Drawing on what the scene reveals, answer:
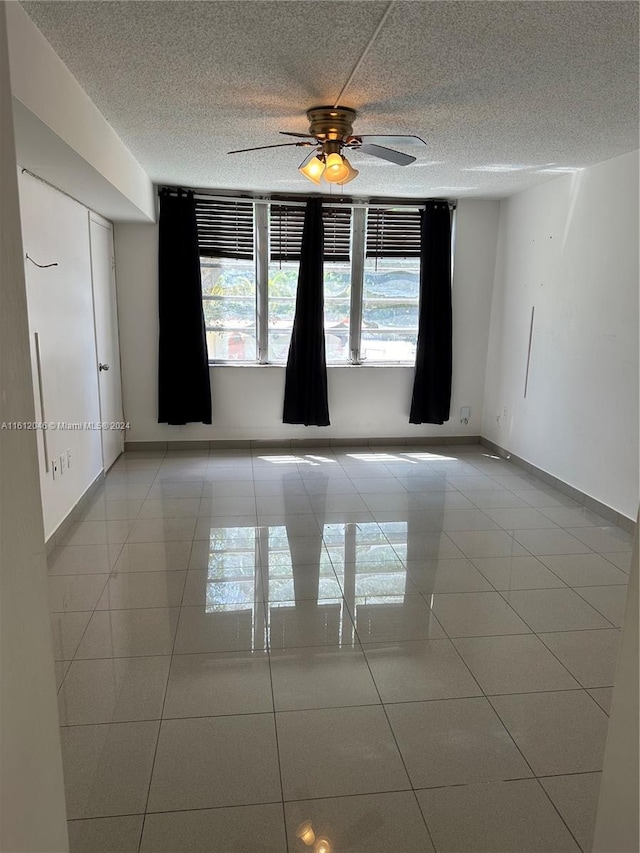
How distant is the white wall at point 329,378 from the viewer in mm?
5645

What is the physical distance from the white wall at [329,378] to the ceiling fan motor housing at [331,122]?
289cm

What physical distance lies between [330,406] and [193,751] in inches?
177

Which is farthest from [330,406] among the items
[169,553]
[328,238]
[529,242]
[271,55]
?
[271,55]

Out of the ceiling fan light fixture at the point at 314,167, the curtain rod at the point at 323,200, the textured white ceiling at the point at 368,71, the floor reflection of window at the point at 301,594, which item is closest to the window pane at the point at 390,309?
the curtain rod at the point at 323,200

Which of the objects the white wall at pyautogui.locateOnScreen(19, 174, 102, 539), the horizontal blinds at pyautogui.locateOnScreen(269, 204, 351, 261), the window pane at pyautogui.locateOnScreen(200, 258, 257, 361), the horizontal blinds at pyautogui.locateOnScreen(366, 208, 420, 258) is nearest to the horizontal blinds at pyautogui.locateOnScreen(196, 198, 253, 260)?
the window pane at pyautogui.locateOnScreen(200, 258, 257, 361)

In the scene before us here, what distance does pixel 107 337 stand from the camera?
5.22 metres

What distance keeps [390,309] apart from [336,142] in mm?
3043

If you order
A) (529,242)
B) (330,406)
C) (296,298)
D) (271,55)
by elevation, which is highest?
(271,55)

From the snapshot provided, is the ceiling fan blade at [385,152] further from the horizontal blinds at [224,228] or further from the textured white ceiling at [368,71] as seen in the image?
the horizontal blinds at [224,228]

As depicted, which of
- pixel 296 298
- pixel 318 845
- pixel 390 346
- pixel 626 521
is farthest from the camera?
pixel 390 346

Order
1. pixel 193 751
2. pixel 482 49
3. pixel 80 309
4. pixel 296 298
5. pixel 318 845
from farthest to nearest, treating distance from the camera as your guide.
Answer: pixel 296 298 → pixel 80 309 → pixel 482 49 → pixel 193 751 → pixel 318 845

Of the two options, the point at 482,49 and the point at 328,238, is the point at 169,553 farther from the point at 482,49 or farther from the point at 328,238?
the point at 328,238

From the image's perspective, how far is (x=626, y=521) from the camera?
3.98 m

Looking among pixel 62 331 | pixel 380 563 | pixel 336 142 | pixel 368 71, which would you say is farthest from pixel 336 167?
pixel 380 563
